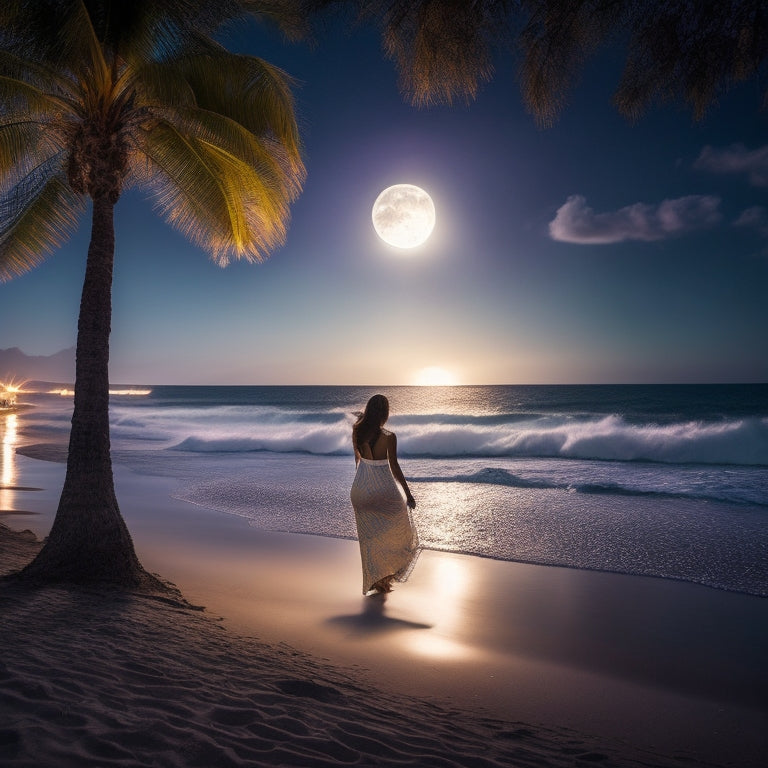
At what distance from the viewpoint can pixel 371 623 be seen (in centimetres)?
516

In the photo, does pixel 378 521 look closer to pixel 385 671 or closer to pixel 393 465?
pixel 393 465

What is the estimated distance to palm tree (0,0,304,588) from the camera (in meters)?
5.38

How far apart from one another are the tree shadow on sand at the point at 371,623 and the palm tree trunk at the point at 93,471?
205 centimetres

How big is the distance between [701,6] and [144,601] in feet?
19.7

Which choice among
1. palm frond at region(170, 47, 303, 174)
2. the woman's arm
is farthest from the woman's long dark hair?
palm frond at region(170, 47, 303, 174)

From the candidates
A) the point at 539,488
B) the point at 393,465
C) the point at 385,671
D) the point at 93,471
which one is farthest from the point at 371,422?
the point at 539,488

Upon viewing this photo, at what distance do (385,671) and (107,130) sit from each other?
5634 millimetres

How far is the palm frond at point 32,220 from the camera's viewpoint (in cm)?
670

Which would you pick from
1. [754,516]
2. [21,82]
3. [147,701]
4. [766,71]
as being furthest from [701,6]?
[754,516]

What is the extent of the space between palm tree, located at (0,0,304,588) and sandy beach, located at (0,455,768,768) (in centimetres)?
108

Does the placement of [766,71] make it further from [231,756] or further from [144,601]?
[144,601]

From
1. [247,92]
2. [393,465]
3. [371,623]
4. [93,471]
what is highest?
[247,92]

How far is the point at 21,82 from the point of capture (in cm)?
538

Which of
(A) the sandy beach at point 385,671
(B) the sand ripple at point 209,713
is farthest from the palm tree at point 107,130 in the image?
(B) the sand ripple at point 209,713
